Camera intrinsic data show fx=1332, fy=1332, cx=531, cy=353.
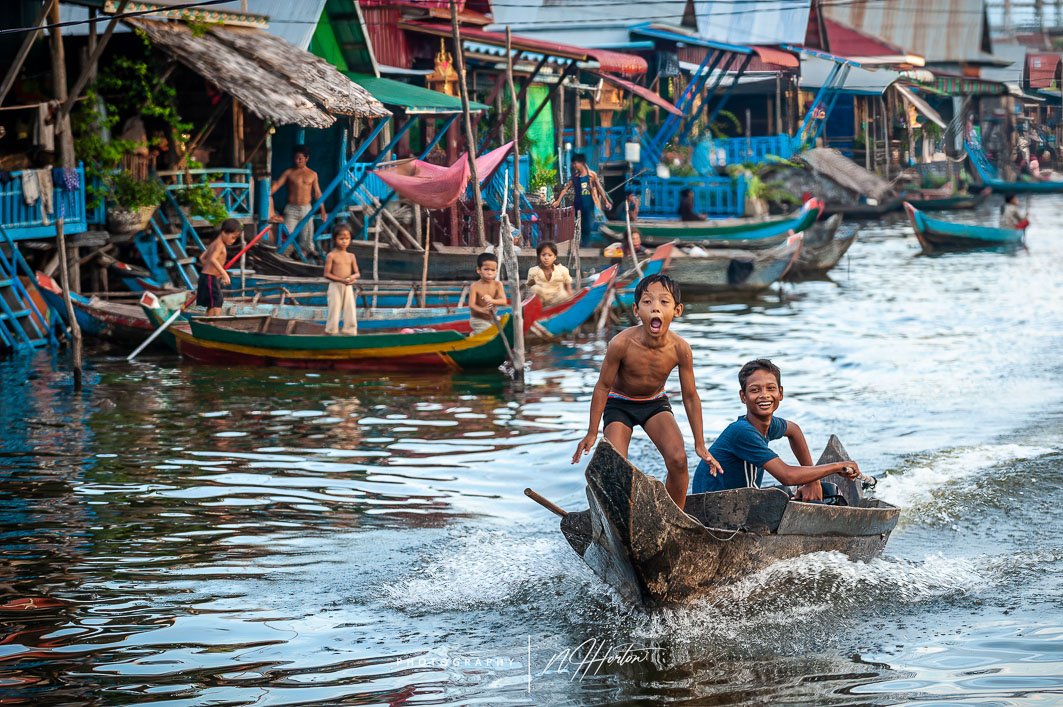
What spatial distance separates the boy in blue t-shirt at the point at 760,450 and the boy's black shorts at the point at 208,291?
8202 mm

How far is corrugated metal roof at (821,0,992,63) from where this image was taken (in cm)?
3198

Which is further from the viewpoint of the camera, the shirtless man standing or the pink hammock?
the shirtless man standing

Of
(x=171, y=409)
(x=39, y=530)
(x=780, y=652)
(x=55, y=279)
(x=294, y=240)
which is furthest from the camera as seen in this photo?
(x=294, y=240)

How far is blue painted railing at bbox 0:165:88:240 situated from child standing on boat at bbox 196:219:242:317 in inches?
59.1

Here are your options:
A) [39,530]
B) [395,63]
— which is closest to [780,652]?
[39,530]

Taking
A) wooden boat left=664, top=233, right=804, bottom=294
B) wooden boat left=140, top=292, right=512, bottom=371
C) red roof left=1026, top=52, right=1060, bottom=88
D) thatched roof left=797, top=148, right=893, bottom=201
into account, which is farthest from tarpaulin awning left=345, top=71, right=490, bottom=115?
thatched roof left=797, top=148, right=893, bottom=201

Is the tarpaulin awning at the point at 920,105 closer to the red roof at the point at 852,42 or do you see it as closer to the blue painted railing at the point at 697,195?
the blue painted railing at the point at 697,195

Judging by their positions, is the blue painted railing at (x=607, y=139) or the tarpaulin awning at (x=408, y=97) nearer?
the tarpaulin awning at (x=408, y=97)

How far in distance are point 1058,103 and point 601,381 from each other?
40.2 ft

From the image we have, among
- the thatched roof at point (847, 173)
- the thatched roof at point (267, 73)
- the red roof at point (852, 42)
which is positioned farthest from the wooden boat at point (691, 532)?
the red roof at point (852, 42)

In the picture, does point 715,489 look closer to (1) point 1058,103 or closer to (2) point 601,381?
(2) point 601,381

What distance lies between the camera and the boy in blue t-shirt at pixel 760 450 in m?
6.38

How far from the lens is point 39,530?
766cm

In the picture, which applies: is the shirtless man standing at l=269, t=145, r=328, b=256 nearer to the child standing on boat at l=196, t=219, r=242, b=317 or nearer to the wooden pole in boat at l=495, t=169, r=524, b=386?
the child standing on boat at l=196, t=219, r=242, b=317
